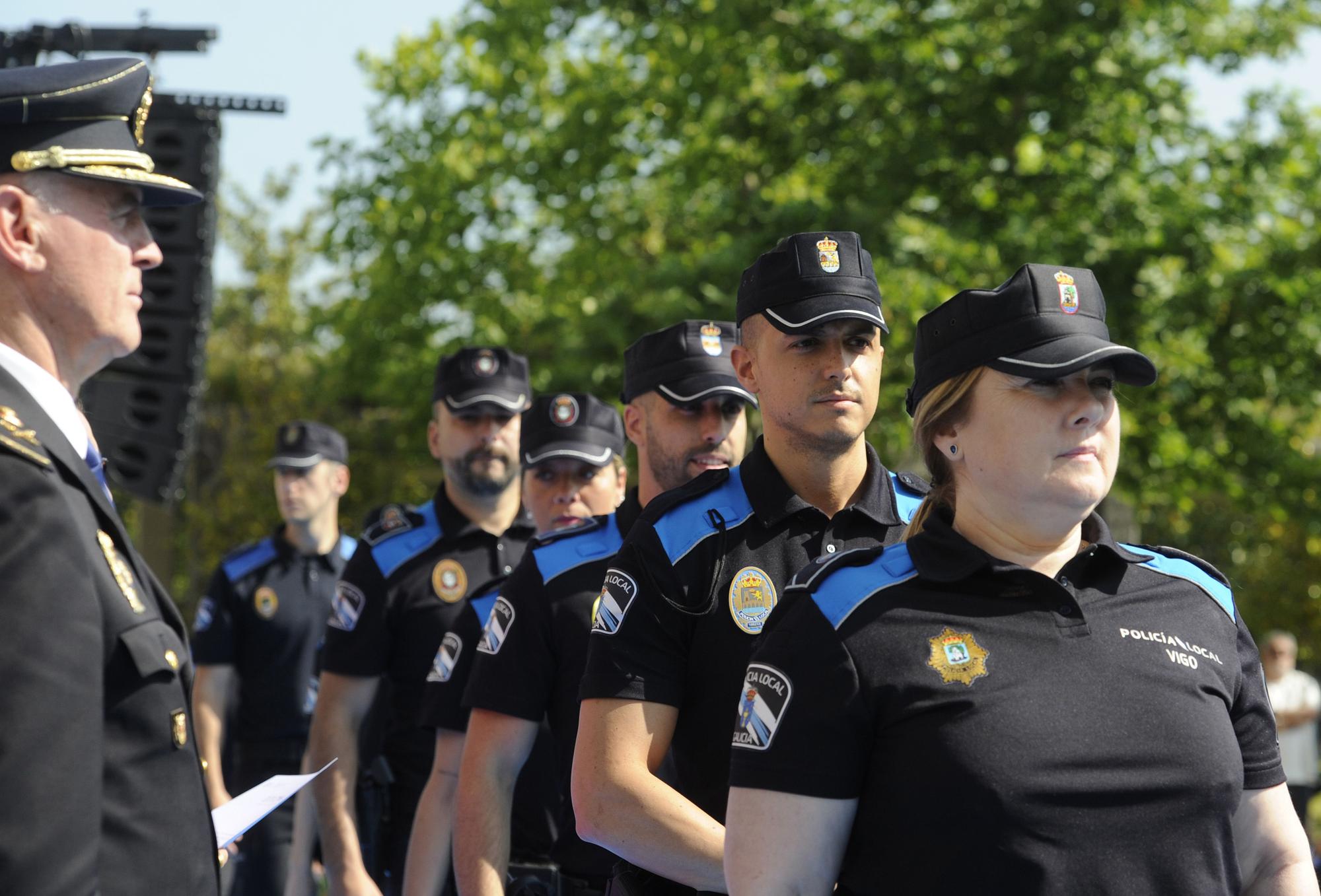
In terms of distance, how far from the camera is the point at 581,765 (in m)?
3.49

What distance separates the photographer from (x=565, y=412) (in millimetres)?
5848

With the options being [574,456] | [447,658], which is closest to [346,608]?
[447,658]

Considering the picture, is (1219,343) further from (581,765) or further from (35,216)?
(35,216)

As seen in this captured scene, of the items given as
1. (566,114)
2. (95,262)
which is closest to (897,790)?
(95,262)

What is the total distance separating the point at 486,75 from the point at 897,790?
17136 mm

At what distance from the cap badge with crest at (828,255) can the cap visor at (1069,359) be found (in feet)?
3.23

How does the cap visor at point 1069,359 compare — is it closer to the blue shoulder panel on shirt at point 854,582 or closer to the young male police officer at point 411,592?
the blue shoulder panel on shirt at point 854,582

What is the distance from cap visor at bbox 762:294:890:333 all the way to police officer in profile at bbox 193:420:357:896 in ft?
19.6

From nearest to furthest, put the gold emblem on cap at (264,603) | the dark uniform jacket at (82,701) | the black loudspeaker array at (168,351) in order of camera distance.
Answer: the dark uniform jacket at (82,701), the gold emblem on cap at (264,603), the black loudspeaker array at (168,351)

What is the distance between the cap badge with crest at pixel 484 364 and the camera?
6.61m

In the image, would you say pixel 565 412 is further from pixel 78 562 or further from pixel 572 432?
pixel 78 562

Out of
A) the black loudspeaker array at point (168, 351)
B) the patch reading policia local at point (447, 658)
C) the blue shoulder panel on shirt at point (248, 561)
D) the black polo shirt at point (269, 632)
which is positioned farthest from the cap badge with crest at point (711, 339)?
the black loudspeaker array at point (168, 351)

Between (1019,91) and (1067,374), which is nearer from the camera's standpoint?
(1067,374)

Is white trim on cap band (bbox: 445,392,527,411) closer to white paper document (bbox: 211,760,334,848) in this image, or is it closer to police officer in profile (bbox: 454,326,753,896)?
police officer in profile (bbox: 454,326,753,896)
